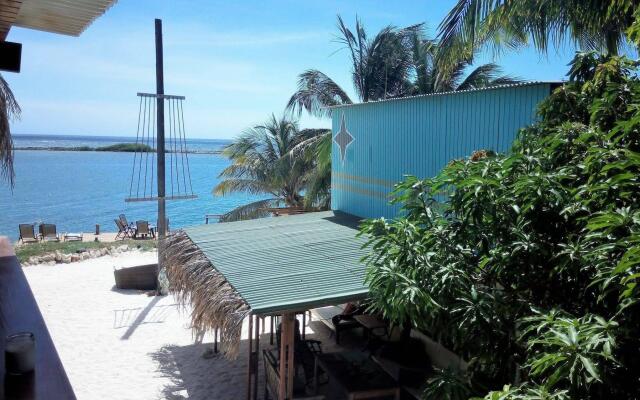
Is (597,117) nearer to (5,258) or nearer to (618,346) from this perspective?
(618,346)

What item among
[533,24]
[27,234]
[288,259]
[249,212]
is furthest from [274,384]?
[27,234]

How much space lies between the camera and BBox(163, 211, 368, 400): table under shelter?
5.54 meters

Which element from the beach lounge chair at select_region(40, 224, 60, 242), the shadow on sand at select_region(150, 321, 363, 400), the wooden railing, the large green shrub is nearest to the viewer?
the wooden railing

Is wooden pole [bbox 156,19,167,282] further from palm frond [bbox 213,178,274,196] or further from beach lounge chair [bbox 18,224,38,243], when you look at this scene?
beach lounge chair [bbox 18,224,38,243]

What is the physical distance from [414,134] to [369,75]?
898 cm

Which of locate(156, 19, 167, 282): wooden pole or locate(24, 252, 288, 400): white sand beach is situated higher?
locate(156, 19, 167, 282): wooden pole

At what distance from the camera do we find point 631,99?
3770 millimetres

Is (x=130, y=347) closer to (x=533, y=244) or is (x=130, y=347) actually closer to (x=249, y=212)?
(x=249, y=212)

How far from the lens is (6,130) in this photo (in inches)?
162

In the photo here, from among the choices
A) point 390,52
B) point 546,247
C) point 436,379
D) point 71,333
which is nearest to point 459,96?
point 546,247

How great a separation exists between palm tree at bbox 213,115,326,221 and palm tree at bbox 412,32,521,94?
→ 3.71 meters

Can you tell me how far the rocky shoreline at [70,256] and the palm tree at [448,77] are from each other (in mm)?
12938

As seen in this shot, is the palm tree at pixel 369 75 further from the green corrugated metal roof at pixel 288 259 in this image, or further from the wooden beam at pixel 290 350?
the wooden beam at pixel 290 350

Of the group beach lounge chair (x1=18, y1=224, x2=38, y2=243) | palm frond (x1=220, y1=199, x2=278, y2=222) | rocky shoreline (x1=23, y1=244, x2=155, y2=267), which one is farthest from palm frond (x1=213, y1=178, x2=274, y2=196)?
beach lounge chair (x1=18, y1=224, x2=38, y2=243)
